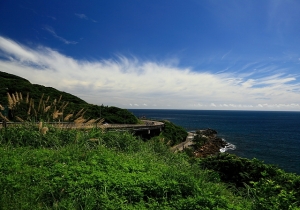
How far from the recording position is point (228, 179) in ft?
27.4

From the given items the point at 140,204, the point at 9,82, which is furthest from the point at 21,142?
the point at 9,82

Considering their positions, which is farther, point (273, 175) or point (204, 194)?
point (273, 175)

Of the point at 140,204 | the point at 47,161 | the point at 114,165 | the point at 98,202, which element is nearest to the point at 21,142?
the point at 47,161

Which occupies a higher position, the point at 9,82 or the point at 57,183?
the point at 9,82

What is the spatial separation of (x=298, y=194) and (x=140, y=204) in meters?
4.90

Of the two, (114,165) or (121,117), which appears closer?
(114,165)

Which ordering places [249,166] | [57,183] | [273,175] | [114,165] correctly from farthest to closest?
[249,166] → [273,175] → [114,165] → [57,183]

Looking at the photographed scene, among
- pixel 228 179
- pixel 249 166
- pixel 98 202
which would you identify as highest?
pixel 98 202

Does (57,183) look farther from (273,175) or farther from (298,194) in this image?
(273,175)

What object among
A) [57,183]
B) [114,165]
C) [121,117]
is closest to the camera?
[57,183]

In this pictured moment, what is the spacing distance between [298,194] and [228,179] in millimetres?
2695

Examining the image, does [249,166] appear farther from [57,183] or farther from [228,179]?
[57,183]

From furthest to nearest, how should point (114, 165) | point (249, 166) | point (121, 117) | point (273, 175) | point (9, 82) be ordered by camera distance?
point (9, 82), point (121, 117), point (249, 166), point (273, 175), point (114, 165)

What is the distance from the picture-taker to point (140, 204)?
3857 mm
